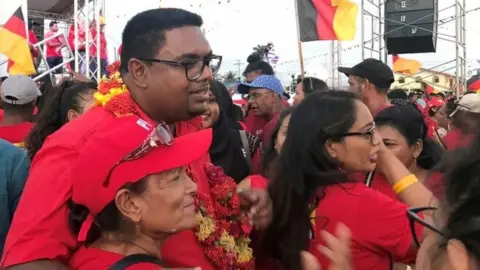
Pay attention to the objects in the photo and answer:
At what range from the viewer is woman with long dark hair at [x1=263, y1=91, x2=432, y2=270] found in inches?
80.0

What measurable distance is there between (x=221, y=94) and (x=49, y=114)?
4.37 ft

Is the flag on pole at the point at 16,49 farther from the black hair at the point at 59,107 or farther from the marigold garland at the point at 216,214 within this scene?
the marigold garland at the point at 216,214

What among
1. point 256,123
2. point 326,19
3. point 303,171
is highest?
point 326,19

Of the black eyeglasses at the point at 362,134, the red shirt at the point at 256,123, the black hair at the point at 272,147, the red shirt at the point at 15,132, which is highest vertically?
the black eyeglasses at the point at 362,134

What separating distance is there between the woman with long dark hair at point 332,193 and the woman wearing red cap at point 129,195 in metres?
0.57

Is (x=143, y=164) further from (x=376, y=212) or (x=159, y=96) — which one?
(x=376, y=212)

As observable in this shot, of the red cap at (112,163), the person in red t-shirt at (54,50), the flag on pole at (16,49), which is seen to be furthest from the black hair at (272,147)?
the person in red t-shirt at (54,50)

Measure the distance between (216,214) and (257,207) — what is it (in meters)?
0.17

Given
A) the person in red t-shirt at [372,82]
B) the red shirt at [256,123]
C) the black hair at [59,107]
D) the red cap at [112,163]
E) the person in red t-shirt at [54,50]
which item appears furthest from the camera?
the person in red t-shirt at [54,50]

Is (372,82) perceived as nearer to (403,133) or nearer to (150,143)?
(403,133)

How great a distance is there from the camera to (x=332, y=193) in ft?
6.93

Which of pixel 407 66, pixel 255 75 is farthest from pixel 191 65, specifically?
pixel 407 66

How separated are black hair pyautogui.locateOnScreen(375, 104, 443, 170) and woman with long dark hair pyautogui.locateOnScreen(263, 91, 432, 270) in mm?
997

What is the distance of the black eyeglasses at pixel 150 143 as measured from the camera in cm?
160
